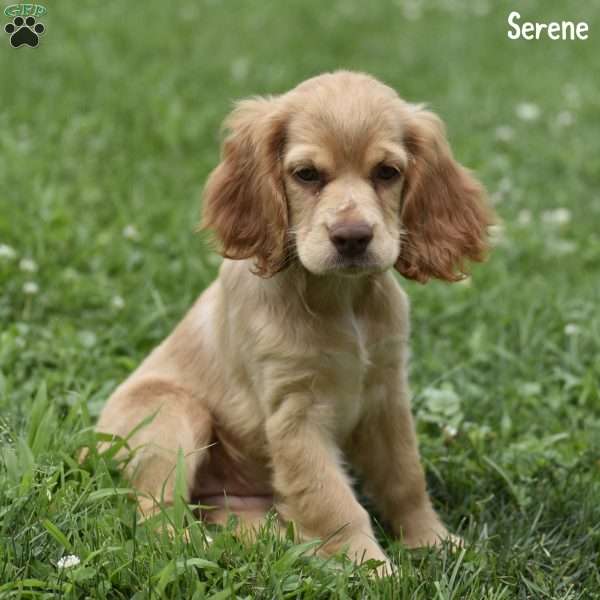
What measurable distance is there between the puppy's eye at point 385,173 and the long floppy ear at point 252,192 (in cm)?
33

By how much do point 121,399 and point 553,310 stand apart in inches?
99.3

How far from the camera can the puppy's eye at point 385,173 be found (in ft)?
11.5

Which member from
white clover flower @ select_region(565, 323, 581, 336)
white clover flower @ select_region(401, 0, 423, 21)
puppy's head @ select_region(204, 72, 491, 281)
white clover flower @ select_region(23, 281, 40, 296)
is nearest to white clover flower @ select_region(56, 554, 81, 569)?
puppy's head @ select_region(204, 72, 491, 281)

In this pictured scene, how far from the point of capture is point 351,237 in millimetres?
3291

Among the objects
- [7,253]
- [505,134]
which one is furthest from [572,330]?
[505,134]

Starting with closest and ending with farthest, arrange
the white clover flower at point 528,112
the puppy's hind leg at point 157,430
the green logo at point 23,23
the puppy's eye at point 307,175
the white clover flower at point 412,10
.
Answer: the puppy's eye at point 307,175
the puppy's hind leg at point 157,430
the green logo at point 23,23
the white clover flower at point 528,112
the white clover flower at point 412,10

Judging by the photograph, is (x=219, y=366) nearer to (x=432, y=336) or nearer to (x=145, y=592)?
(x=145, y=592)

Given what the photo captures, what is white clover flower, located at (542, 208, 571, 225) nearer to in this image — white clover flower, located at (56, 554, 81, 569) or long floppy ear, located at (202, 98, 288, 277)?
long floppy ear, located at (202, 98, 288, 277)

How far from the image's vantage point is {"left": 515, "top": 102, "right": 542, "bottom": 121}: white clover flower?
8305mm

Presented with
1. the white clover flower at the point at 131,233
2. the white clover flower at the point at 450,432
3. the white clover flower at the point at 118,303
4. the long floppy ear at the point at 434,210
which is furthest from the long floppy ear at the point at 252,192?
the white clover flower at the point at 131,233

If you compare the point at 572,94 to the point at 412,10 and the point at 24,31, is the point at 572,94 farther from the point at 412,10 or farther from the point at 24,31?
the point at 24,31

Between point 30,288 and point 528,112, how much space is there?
468 cm

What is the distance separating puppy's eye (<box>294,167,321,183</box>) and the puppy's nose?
0.25m

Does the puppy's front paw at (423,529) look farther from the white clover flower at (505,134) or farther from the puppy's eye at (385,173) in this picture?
the white clover flower at (505,134)
